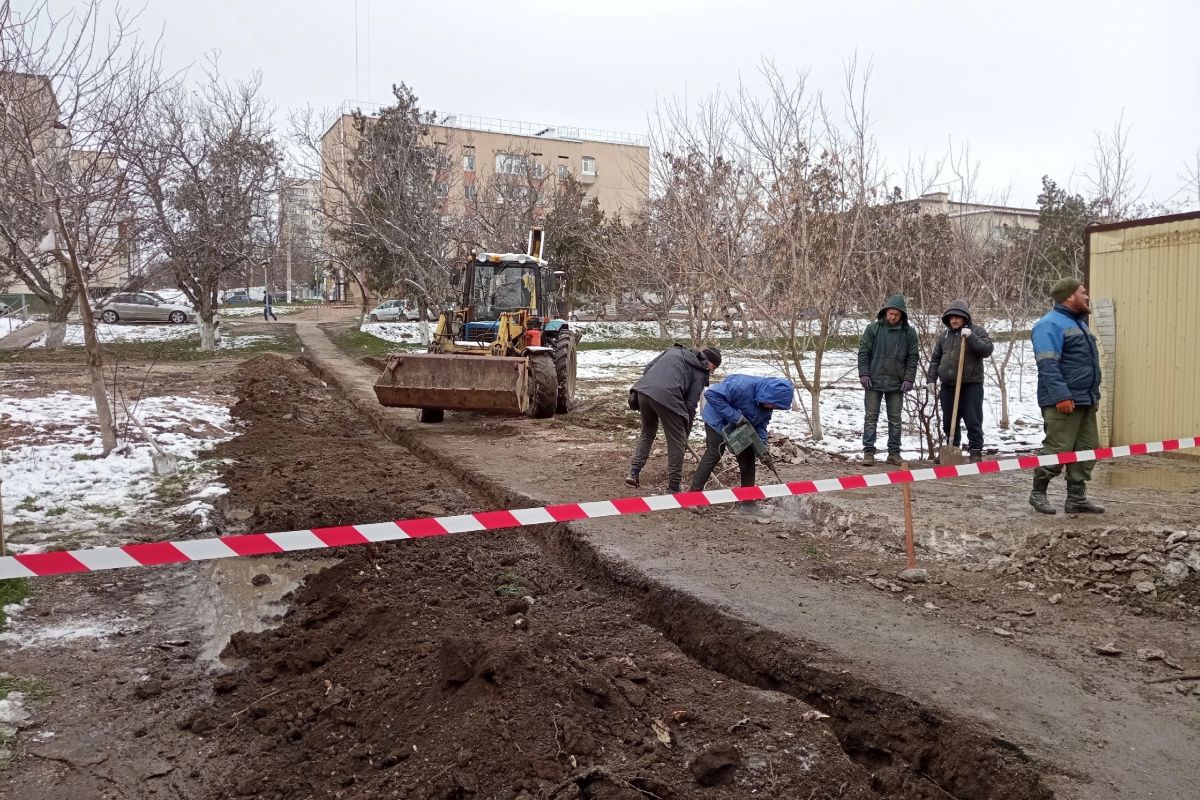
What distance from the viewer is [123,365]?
1958 cm

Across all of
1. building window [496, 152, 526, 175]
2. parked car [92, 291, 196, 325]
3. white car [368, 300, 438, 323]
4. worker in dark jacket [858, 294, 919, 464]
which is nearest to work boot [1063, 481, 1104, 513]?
worker in dark jacket [858, 294, 919, 464]

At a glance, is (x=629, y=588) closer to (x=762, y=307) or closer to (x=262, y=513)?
(x=262, y=513)

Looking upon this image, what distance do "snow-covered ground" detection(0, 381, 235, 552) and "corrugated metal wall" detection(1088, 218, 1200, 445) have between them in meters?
9.22

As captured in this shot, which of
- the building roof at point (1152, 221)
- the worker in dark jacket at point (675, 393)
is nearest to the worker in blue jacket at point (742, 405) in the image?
the worker in dark jacket at point (675, 393)

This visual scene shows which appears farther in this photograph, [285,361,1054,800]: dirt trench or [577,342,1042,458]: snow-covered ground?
[577,342,1042,458]: snow-covered ground

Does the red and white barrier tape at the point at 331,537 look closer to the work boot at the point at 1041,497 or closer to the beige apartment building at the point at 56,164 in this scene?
the work boot at the point at 1041,497

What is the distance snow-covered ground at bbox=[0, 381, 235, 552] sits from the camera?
21.7ft

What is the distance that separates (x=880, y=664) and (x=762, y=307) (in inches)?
254

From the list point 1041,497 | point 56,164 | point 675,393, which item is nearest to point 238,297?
point 56,164

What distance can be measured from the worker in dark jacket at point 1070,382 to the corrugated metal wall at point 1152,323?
3.20 m

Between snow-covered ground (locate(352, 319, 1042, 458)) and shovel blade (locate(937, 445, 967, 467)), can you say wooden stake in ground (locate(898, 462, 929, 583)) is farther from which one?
snow-covered ground (locate(352, 319, 1042, 458))

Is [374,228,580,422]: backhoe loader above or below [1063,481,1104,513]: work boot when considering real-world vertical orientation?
above

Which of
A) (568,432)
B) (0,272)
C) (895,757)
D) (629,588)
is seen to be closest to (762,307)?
(568,432)

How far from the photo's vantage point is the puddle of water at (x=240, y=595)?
496 cm
